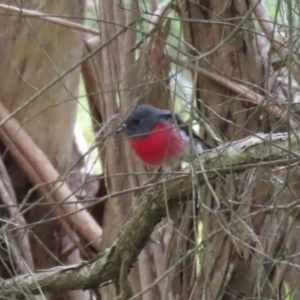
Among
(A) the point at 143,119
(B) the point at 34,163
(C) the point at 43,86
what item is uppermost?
(C) the point at 43,86

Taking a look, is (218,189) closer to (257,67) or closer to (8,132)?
(257,67)

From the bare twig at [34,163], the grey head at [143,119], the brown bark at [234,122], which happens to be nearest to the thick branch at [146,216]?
the brown bark at [234,122]

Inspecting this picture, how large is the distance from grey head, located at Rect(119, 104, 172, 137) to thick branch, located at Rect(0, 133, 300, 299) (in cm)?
62

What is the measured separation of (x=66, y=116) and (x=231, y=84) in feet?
2.33

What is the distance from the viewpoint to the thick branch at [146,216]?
123cm

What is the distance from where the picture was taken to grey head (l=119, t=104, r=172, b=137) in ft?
6.51

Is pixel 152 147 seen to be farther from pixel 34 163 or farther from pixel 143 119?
pixel 34 163

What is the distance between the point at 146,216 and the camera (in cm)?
136

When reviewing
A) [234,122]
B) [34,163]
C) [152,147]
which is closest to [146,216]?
[152,147]

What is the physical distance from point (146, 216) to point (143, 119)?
0.70m

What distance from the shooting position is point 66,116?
7.88 feet

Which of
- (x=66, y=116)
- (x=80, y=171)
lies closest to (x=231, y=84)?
(x=66, y=116)

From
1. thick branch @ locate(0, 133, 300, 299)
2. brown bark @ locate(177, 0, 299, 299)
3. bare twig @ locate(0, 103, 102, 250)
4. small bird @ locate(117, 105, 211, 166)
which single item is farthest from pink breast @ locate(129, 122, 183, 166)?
thick branch @ locate(0, 133, 300, 299)

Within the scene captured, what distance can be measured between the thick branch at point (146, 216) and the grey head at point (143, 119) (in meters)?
0.62
